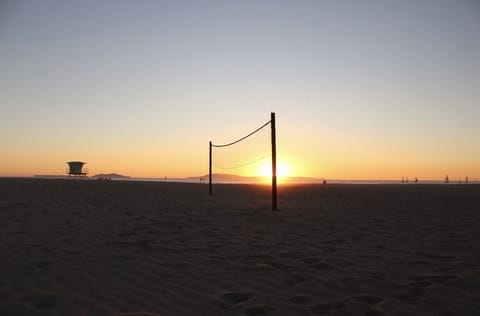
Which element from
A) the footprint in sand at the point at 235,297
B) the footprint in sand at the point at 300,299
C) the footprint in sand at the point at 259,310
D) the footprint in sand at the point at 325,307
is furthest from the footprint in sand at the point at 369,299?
the footprint in sand at the point at 235,297

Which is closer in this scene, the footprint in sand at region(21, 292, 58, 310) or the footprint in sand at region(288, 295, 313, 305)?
the footprint in sand at region(21, 292, 58, 310)

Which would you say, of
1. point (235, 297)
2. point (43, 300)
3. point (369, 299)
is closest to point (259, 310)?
point (235, 297)

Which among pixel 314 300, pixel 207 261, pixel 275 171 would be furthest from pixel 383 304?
pixel 275 171

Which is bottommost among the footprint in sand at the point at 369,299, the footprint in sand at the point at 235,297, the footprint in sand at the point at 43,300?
the footprint in sand at the point at 369,299

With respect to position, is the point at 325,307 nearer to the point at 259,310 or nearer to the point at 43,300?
the point at 259,310

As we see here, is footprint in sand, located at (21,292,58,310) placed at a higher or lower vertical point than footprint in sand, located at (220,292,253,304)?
higher

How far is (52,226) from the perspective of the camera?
7.32 meters

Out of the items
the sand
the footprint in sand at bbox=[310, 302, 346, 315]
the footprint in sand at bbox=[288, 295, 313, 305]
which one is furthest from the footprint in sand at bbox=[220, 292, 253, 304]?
the footprint in sand at bbox=[310, 302, 346, 315]

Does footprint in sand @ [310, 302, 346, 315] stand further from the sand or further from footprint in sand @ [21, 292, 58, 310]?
footprint in sand @ [21, 292, 58, 310]

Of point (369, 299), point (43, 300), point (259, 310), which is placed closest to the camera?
point (259, 310)

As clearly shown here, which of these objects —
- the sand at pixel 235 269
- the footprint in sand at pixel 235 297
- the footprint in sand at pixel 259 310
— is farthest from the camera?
the footprint in sand at pixel 235 297

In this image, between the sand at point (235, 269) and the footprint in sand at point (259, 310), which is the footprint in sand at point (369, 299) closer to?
the sand at point (235, 269)

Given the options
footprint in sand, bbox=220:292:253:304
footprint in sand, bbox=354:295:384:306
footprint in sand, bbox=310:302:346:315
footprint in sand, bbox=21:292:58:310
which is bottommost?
footprint in sand, bbox=310:302:346:315

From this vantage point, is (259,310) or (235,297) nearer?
(259,310)
